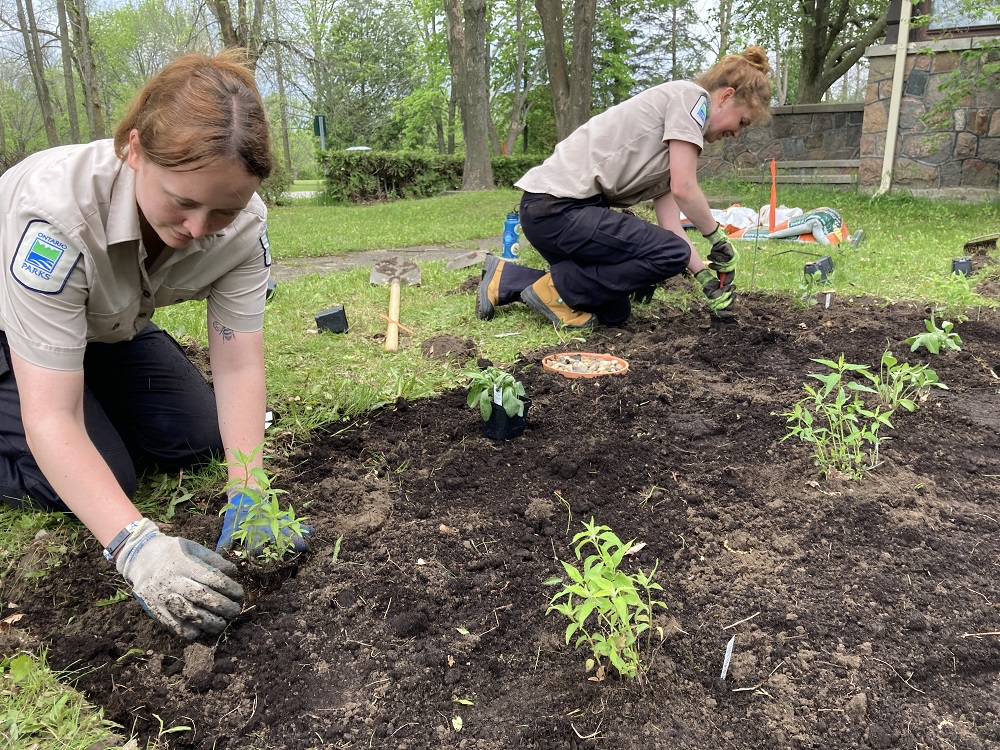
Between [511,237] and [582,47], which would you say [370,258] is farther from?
[582,47]

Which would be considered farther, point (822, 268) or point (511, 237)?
point (511, 237)

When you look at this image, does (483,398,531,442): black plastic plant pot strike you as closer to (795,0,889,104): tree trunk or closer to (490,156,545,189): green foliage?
(795,0,889,104): tree trunk

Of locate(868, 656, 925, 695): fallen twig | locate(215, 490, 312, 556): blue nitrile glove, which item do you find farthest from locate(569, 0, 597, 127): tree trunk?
locate(868, 656, 925, 695): fallen twig

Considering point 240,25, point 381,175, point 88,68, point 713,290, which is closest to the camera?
point 713,290

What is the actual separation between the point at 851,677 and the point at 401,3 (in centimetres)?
3101

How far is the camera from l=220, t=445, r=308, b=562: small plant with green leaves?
1.53 metres

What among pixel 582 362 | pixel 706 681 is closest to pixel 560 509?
pixel 706 681

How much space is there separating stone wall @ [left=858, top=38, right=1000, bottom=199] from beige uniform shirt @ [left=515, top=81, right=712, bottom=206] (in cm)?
621

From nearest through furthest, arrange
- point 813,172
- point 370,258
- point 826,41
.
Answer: point 370,258 → point 813,172 → point 826,41

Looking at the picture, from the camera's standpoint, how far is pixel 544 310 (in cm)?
355

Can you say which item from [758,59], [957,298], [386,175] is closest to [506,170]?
[386,175]

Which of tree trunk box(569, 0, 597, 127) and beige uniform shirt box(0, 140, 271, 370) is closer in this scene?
beige uniform shirt box(0, 140, 271, 370)

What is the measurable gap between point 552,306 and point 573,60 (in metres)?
8.78

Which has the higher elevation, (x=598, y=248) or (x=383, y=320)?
(x=598, y=248)
